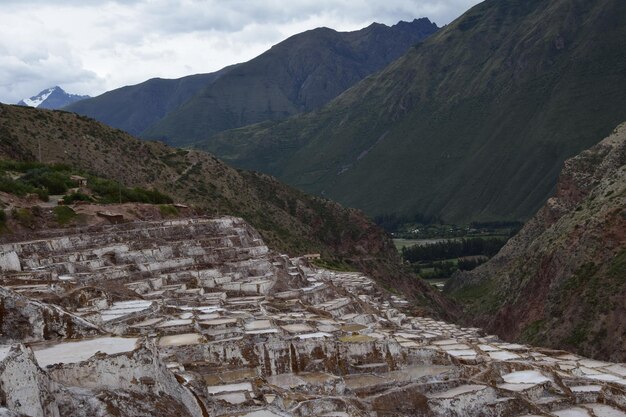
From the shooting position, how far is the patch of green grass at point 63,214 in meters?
36.2

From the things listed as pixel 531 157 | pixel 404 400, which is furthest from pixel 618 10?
pixel 404 400

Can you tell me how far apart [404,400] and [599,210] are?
139 ft

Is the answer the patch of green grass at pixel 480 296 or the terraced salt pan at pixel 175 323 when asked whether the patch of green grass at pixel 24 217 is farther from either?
the patch of green grass at pixel 480 296

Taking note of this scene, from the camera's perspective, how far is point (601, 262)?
48.4 m

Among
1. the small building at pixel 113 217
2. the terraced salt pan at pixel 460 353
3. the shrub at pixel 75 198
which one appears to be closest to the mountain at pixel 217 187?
the shrub at pixel 75 198

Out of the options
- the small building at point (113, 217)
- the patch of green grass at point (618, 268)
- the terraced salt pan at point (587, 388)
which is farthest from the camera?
the patch of green grass at point (618, 268)

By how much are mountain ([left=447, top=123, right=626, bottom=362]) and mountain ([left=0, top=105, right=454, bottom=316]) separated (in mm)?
7563

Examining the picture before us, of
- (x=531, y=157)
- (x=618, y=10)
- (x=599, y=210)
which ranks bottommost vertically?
(x=599, y=210)

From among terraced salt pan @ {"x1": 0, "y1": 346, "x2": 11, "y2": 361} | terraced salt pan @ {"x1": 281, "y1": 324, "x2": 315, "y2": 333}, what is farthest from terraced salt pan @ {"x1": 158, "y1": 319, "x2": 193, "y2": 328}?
terraced salt pan @ {"x1": 0, "y1": 346, "x2": 11, "y2": 361}

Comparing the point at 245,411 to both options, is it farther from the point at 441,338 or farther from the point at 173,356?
the point at 441,338

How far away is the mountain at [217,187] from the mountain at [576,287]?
756 centimetres

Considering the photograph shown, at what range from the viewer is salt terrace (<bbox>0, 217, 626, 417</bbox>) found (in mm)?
10453

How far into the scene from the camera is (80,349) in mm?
11336

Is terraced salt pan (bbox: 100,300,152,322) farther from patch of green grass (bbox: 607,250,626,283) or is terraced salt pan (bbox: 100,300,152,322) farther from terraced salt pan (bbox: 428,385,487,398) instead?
patch of green grass (bbox: 607,250,626,283)
